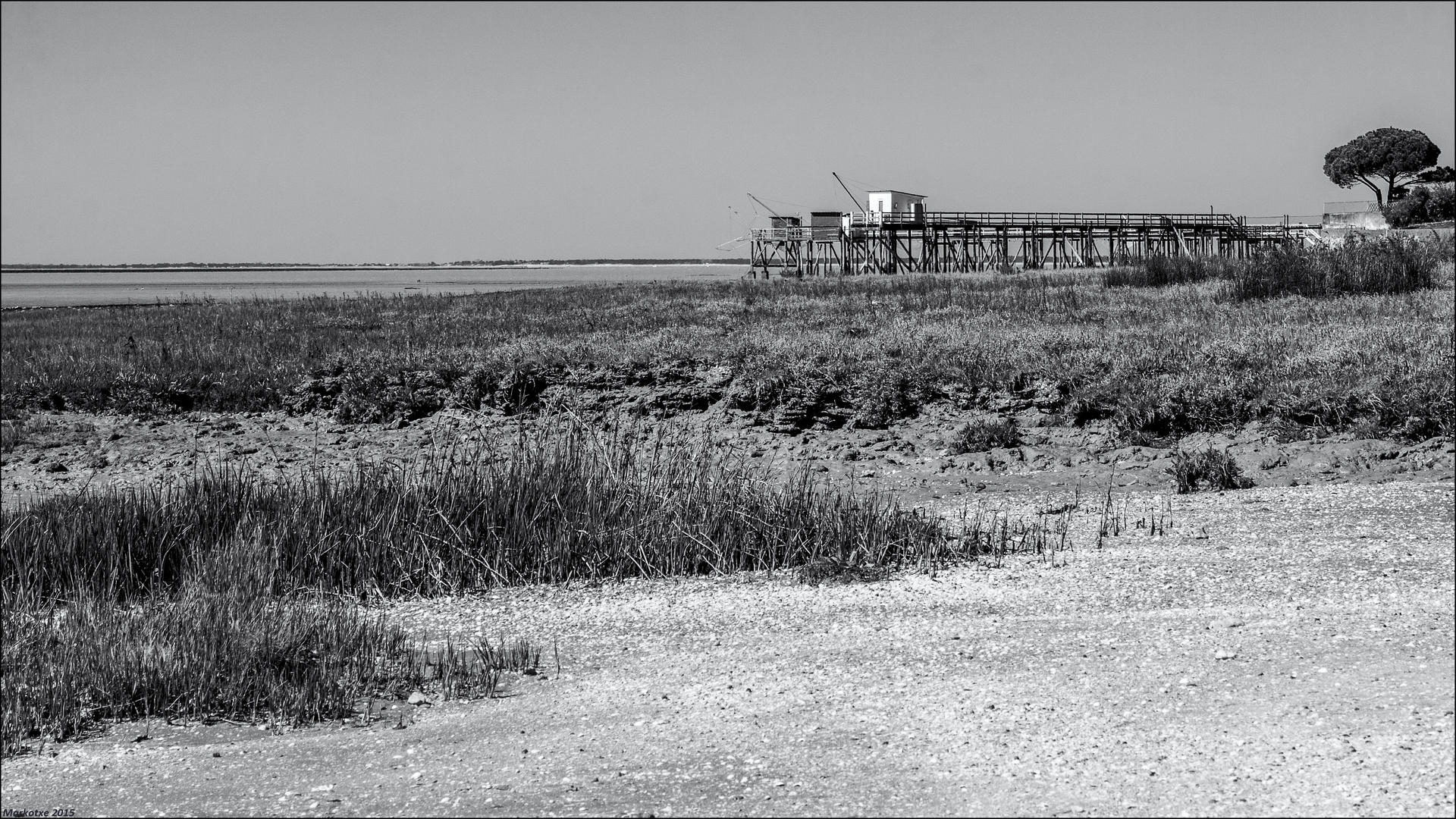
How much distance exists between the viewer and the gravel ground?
439 centimetres

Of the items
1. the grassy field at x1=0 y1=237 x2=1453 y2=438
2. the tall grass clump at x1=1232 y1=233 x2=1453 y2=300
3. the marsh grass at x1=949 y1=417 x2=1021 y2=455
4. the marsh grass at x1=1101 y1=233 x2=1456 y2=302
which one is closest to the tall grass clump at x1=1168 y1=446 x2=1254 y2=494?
the grassy field at x1=0 y1=237 x2=1453 y2=438

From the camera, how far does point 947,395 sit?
13594mm

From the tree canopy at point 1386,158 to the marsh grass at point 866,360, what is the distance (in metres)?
52.6

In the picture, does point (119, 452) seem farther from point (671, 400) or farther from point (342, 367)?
point (671, 400)

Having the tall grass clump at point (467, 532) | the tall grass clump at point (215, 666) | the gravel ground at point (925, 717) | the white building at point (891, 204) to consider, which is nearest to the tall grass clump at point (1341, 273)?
the tall grass clump at point (467, 532)

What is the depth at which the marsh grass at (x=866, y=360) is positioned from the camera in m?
12.2

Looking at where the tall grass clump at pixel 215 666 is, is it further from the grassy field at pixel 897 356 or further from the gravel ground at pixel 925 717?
the grassy field at pixel 897 356

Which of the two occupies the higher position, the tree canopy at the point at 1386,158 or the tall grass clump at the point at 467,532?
the tree canopy at the point at 1386,158

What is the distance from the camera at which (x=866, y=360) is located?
49.8 feet

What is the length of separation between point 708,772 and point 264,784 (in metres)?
1.68

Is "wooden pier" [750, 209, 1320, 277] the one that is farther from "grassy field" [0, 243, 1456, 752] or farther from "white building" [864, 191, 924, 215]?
"grassy field" [0, 243, 1456, 752]

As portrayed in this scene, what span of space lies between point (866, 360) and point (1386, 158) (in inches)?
2553

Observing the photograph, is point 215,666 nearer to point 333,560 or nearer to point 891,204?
point 333,560

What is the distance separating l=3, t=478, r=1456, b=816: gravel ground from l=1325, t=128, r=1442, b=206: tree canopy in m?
69.8
